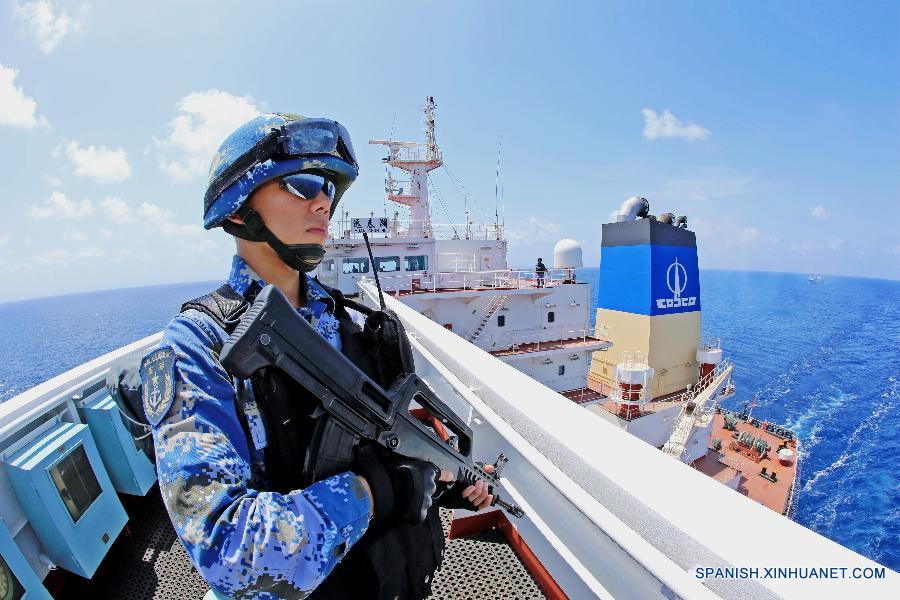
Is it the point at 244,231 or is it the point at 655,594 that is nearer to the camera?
the point at 655,594

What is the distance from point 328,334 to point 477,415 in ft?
3.50

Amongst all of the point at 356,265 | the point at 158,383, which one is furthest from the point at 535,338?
the point at 158,383

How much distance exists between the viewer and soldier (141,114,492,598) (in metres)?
0.85

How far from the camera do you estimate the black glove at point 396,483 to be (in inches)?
44.2

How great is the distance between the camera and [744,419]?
1955 centimetres

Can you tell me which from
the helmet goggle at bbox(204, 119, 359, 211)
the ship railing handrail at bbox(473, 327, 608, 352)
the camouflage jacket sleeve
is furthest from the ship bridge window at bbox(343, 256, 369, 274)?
the camouflage jacket sleeve

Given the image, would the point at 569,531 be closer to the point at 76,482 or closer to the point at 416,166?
the point at 76,482

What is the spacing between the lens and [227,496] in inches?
33.9

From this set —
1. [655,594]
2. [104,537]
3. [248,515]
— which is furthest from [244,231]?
[104,537]

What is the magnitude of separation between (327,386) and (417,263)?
1534 centimetres

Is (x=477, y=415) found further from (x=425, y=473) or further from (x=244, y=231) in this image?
(x=244, y=231)

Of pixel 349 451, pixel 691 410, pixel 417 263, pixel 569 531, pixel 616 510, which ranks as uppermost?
pixel 417 263

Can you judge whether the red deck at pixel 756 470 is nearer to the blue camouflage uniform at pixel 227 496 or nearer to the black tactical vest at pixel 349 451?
the black tactical vest at pixel 349 451

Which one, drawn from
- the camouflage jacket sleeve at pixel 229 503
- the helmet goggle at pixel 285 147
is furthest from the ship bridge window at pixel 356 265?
the camouflage jacket sleeve at pixel 229 503
